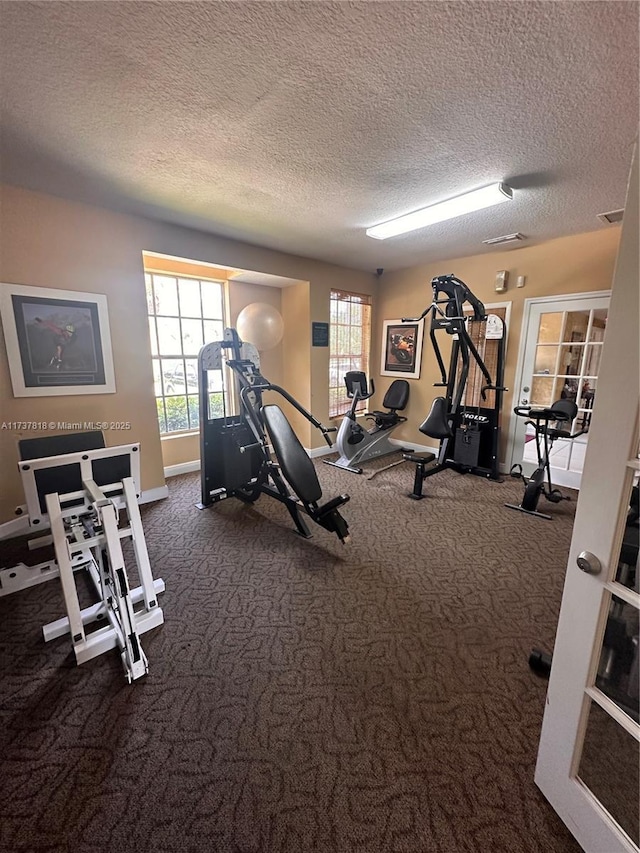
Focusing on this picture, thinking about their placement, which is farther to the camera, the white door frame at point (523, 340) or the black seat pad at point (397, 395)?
the black seat pad at point (397, 395)

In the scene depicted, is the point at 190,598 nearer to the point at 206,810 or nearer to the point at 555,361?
the point at 206,810

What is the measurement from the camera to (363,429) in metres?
4.79

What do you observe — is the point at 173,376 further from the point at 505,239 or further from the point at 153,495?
the point at 505,239

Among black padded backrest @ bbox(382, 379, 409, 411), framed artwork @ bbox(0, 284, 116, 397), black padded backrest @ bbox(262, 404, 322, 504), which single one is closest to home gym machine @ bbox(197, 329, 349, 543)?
black padded backrest @ bbox(262, 404, 322, 504)

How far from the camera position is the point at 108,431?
3256mm

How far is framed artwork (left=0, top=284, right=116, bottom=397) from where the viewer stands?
2.69 meters

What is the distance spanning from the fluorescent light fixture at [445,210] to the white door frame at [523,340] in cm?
174

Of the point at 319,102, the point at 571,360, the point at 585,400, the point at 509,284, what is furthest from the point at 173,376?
the point at 585,400

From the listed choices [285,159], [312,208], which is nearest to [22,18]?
[285,159]

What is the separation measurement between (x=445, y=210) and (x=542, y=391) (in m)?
2.52

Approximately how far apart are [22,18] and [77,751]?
9.25ft

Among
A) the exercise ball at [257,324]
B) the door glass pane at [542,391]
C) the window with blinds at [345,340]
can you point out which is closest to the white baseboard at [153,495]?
the exercise ball at [257,324]

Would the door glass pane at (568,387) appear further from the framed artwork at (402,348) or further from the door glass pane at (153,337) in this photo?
the door glass pane at (153,337)

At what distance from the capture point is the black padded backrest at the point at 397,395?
5.22 metres
